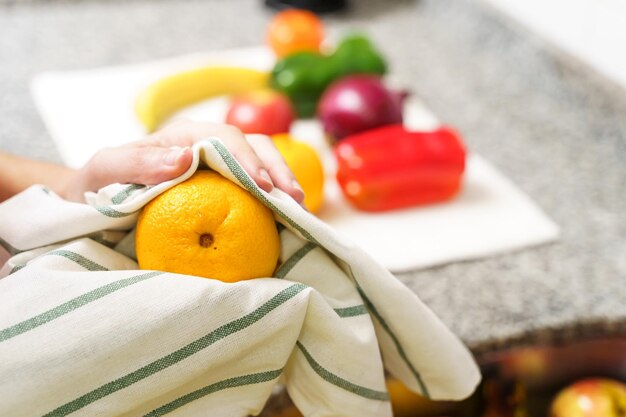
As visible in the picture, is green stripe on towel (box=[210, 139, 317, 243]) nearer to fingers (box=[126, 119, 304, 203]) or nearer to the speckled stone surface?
fingers (box=[126, 119, 304, 203])

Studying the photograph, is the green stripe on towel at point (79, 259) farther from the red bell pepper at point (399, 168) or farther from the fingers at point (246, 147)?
the red bell pepper at point (399, 168)

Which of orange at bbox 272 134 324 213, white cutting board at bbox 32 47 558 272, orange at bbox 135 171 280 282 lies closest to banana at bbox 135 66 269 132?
white cutting board at bbox 32 47 558 272

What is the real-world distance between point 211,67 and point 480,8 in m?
0.46

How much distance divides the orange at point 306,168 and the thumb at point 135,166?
24 centimetres

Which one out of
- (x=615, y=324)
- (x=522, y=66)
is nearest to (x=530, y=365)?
(x=615, y=324)

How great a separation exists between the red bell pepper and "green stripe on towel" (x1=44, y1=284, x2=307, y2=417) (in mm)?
346

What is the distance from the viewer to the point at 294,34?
111 cm

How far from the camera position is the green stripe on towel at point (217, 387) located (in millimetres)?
469

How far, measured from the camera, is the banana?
37.8 inches

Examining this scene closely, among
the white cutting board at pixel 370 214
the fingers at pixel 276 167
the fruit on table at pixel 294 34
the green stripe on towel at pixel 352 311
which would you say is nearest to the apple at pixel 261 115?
the white cutting board at pixel 370 214

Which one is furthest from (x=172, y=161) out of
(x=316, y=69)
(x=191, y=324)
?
(x=316, y=69)

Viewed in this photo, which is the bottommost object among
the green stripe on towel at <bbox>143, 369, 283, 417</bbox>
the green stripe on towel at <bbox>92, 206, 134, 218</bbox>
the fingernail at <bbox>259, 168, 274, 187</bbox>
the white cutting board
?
the white cutting board

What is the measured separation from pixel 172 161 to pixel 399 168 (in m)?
0.38

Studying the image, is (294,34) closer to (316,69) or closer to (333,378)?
(316,69)
